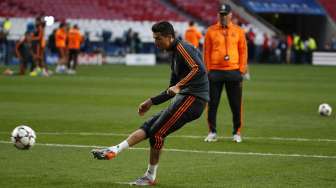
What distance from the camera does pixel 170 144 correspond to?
48.4ft

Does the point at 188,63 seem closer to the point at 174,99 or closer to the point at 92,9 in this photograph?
the point at 174,99

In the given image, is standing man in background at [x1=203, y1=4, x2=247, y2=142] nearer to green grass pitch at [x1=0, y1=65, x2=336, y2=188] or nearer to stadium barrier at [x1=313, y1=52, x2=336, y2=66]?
green grass pitch at [x1=0, y1=65, x2=336, y2=188]

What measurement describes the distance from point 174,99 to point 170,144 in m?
4.13

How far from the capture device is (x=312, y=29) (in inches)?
2653

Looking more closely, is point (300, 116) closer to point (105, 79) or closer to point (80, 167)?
point (80, 167)

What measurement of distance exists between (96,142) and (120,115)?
5425 millimetres

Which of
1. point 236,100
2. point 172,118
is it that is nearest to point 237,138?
point 236,100

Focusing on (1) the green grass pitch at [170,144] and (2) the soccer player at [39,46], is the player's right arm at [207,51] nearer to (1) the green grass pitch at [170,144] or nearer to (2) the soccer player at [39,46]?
(1) the green grass pitch at [170,144]

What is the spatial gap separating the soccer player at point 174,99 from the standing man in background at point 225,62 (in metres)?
4.68

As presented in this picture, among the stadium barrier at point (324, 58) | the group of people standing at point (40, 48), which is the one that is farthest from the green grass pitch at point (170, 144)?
the stadium barrier at point (324, 58)

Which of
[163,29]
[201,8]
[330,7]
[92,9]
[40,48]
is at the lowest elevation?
[40,48]

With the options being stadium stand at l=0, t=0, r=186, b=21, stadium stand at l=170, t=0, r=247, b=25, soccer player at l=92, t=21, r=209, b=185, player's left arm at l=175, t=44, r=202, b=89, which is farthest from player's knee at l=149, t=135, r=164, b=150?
stadium stand at l=170, t=0, r=247, b=25

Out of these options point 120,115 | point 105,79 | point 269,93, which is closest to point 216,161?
point 120,115

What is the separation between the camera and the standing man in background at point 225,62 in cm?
1534
